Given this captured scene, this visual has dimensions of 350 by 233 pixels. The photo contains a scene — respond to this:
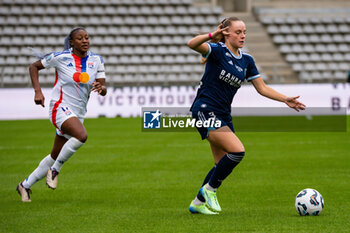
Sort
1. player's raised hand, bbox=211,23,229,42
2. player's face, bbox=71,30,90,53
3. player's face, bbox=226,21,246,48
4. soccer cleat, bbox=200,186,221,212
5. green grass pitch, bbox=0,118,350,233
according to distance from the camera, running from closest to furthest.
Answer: player's raised hand, bbox=211,23,229,42, green grass pitch, bbox=0,118,350,233, player's face, bbox=226,21,246,48, soccer cleat, bbox=200,186,221,212, player's face, bbox=71,30,90,53

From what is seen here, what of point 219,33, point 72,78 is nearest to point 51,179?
point 72,78

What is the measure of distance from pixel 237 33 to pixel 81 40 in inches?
95.9

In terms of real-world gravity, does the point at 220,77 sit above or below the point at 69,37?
below

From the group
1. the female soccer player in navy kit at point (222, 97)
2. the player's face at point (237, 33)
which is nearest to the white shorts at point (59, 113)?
the female soccer player in navy kit at point (222, 97)

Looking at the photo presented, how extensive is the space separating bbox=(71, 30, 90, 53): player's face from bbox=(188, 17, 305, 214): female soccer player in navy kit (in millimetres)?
2023

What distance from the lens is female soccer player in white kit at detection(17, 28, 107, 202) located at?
26.3 ft

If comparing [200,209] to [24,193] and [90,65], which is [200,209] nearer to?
[24,193]

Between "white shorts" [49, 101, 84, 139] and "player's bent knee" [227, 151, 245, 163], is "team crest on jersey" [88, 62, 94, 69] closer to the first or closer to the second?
"white shorts" [49, 101, 84, 139]

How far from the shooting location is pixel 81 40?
823 cm

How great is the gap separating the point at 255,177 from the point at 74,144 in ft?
11.3

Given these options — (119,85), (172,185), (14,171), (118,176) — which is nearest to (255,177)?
(172,185)

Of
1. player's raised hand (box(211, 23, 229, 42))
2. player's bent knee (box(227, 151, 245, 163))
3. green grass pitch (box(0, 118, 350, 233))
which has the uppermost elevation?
player's raised hand (box(211, 23, 229, 42))

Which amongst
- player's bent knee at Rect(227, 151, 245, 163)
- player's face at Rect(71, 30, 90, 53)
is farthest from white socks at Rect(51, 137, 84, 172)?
player's bent knee at Rect(227, 151, 245, 163)

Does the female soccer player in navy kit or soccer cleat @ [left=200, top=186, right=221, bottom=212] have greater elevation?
the female soccer player in navy kit
